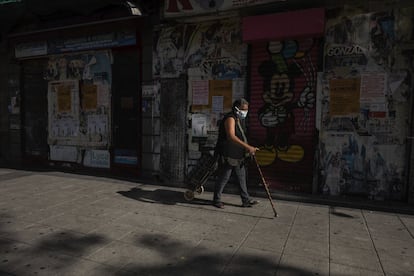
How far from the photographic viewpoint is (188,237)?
4242mm

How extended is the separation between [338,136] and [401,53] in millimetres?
1868

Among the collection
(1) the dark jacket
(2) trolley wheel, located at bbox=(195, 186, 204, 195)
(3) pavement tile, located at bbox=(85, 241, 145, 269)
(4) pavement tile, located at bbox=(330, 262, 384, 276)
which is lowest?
(3) pavement tile, located at bbox=(85, 241, 145, 269)

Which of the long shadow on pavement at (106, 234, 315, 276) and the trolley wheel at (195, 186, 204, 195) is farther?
the trolley wheel at (195, 186, 204, 195)

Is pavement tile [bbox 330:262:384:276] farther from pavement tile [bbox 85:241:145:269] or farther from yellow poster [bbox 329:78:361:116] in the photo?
yellow poster [bbox 329:78:361:116]

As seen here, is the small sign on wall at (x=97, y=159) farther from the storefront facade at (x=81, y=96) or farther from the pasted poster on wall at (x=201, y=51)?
the pasted poster on wall at (x=201, y=51)

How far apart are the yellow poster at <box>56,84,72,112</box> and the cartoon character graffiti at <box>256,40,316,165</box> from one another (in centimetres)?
563

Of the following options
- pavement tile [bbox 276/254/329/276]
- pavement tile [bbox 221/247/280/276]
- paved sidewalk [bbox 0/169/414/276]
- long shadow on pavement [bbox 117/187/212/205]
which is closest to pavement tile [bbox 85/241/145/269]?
paved sidewalk [bbox 0/169/414/276]

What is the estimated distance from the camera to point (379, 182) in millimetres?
5934

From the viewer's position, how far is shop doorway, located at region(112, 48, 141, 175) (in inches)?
314

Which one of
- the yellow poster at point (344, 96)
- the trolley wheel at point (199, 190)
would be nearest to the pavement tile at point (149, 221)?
the trolley wheel at point (199, 190)

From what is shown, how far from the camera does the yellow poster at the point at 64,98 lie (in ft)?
29.5

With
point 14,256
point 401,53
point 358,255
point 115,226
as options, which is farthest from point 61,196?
point 401,53

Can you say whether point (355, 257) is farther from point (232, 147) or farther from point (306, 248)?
point (232, 147)

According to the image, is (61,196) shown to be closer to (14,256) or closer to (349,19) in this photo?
(14,256)
